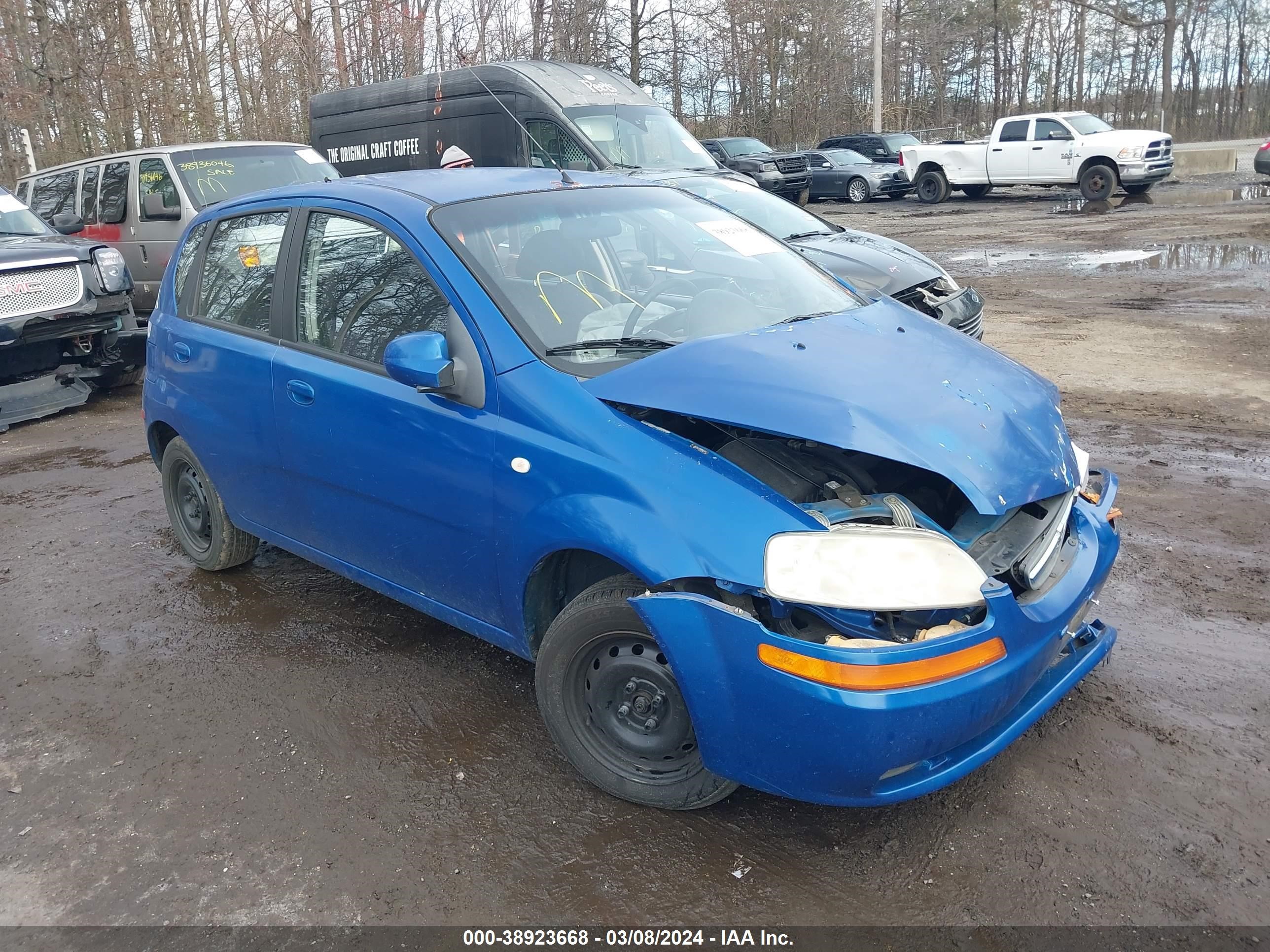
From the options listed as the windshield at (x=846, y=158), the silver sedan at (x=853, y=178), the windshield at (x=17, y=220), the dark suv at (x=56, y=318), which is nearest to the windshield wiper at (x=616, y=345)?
the dark suv at (x=56, y=318)

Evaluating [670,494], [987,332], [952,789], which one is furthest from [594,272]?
[987,332]

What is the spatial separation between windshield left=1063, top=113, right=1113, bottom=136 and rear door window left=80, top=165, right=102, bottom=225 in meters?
18.6

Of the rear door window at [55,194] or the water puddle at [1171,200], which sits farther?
the water puddle at [1171,200]

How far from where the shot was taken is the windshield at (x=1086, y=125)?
2109cm

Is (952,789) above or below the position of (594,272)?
below

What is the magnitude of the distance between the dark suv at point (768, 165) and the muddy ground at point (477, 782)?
65.8ft

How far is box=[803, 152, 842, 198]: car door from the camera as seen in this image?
2636 cm

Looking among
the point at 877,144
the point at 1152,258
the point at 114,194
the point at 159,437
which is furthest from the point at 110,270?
the point at 877,144

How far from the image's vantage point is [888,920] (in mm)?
2504

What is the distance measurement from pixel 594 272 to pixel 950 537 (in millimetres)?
1552

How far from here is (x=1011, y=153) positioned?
22422 millimetres

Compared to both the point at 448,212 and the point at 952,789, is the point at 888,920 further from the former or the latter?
the point at 448,212

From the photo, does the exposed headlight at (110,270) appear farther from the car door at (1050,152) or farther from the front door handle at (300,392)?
the car door at (1050,152)

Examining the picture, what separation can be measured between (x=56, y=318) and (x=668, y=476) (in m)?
7.23
